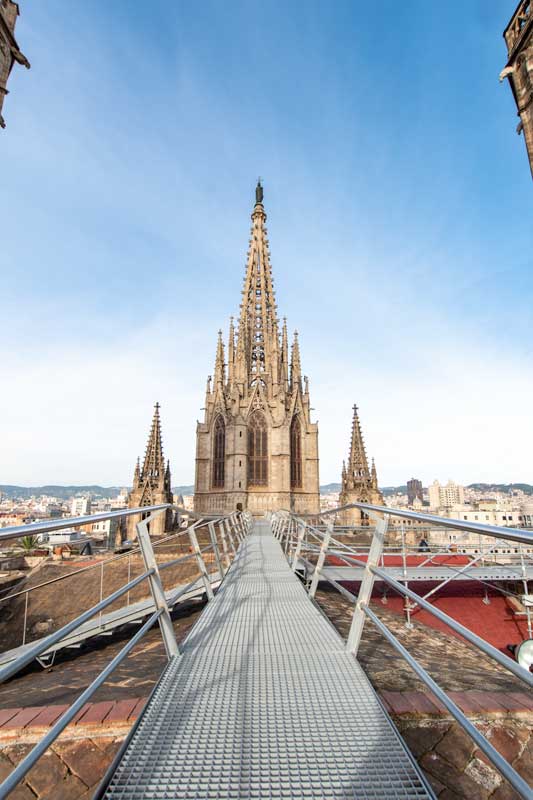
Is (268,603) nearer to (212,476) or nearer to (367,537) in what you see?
(367,537)

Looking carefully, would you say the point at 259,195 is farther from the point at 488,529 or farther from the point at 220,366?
the point at 488,529

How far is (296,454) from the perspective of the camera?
3244 cm

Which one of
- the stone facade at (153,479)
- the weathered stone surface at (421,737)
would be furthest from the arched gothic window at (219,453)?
the weathered stone surface at (421,737)

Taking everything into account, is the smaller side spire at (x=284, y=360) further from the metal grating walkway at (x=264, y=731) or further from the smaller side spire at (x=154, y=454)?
the metal grating walkway at (x=264, y=731)

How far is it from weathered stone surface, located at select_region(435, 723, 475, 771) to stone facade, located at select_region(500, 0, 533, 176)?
607 inches

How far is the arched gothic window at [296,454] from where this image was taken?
3191 cm

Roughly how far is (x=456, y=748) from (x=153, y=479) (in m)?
31.4

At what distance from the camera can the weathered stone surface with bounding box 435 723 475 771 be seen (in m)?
2.28

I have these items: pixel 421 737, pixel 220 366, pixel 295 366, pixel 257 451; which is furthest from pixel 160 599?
pixel 295 366

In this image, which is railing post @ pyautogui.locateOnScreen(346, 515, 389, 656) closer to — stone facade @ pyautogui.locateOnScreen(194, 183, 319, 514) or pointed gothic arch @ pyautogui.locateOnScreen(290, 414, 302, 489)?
stone facade @ pyautogui.locateOnScreen(194, 183, 319, 514)

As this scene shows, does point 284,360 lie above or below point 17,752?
above

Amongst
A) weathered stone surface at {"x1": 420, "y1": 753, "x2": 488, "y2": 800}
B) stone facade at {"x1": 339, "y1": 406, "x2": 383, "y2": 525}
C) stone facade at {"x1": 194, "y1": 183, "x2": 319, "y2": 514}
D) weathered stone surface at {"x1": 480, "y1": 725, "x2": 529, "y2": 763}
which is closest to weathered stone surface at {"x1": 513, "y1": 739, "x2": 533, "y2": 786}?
weathered stone surface at {"x1": 480, "y1": 725, "x2": 529, "y2": 763}

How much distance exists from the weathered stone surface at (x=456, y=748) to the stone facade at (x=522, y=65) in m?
15.4

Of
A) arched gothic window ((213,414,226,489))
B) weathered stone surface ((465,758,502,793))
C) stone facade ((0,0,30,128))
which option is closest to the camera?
weathered stone surface ((465,758,502,793))
